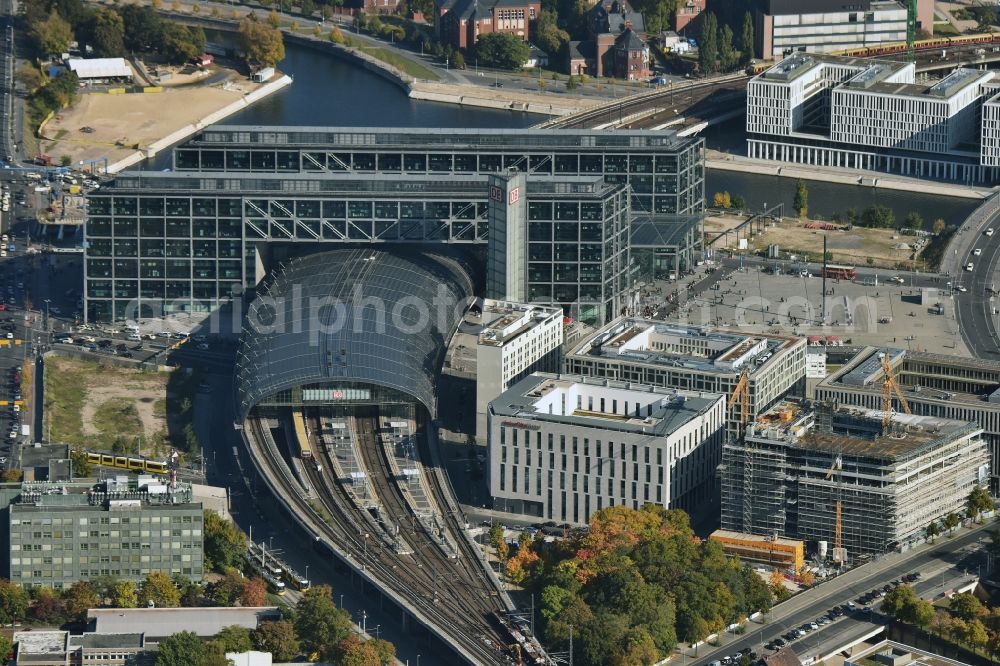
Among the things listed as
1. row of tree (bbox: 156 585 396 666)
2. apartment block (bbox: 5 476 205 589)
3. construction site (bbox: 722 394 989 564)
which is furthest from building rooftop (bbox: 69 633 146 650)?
construction site (bbox: 722 394 989 564)

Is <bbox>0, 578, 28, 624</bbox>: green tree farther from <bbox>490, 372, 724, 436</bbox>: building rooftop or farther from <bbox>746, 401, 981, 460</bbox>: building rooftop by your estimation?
<bbox>746, 401, 981, 460</bbox>: building rooftop

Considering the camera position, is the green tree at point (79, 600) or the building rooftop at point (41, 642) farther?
the green tree at point (79, 600)

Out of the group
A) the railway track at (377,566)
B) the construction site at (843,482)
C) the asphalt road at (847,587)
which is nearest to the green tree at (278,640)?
the railway track at (377,566)

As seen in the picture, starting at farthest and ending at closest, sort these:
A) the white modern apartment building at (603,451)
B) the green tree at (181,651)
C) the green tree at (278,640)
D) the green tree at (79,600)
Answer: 1. the white modern apartment building at (603,451)
2. the green tree at (79,600)
3. the green tree at (278,640)
4. the green tree at (181,651)

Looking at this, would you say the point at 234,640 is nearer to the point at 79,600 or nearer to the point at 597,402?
the point at 79,600

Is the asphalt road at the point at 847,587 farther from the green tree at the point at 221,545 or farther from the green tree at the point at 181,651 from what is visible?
the green tree at the point at 221,545

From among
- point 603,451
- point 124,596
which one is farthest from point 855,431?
point 124,596
